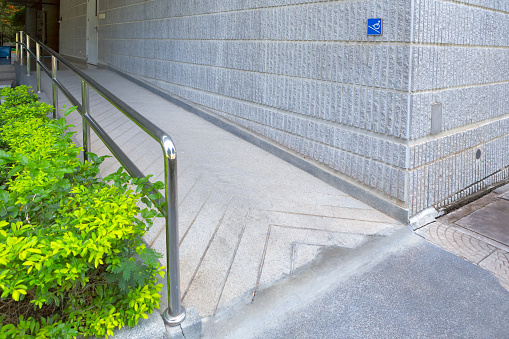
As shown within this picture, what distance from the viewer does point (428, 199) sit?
3625 mm

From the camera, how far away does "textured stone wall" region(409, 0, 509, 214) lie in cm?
343

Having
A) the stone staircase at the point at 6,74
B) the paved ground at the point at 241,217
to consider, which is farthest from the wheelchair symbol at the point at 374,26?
the stone staircase at the point at 6,74

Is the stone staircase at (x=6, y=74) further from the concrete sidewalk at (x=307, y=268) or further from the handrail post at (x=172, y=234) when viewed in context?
the handrail post at (x=172, y=234)

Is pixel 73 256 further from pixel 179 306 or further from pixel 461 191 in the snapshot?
pixel 461 191

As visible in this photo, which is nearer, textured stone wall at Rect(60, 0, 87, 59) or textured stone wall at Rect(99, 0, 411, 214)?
textured stone wall at Rect(99, 0, 411, 214)

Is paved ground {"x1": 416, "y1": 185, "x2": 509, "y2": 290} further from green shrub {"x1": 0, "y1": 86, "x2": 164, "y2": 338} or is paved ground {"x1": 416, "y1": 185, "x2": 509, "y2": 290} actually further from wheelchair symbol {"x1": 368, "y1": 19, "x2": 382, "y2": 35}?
green shrub {"x1": 0, "y1": 86, "x2": 164, "y2": 338}

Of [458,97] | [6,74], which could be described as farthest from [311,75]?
[6,74]

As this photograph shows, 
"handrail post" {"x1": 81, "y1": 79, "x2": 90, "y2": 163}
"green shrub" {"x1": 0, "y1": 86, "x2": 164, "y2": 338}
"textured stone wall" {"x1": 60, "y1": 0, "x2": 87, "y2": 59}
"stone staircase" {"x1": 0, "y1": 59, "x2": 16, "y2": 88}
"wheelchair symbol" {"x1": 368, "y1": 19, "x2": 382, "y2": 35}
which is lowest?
"green shrub" {"x1": 0, "y1": 86, "x2": 164, "y2": 338}

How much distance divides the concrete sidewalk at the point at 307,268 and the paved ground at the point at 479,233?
0.42ft

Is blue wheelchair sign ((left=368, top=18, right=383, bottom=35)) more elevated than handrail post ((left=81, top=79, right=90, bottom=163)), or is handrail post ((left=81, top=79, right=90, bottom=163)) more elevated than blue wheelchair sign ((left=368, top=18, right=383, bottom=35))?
blue wheelchair sign ((left=368, top=18, right=383, bottom=35))

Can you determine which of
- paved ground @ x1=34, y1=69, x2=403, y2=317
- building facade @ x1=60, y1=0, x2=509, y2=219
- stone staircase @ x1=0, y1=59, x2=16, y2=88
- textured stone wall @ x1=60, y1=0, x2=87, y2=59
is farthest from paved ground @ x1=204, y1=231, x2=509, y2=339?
textured stone wall @ x1=60, y1=0, x2=87, y2=59

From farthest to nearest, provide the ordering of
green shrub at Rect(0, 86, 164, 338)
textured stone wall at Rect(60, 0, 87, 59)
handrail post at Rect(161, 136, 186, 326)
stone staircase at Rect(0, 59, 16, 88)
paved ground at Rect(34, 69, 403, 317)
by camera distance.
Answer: textured stone wall at Rect(60, 0, 87, 59)
stone staircase at Rect(0, 59, 16, 88)
paved ground at Rect(34, 69, 403, 317)
handrail post at Rect(161, 136, 186, 326)
green shrub at Rect(0, 86, 164, 338)

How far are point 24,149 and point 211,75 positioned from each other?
3500 millimetres

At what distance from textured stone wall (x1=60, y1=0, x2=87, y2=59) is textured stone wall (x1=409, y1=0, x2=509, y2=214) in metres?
12.0
